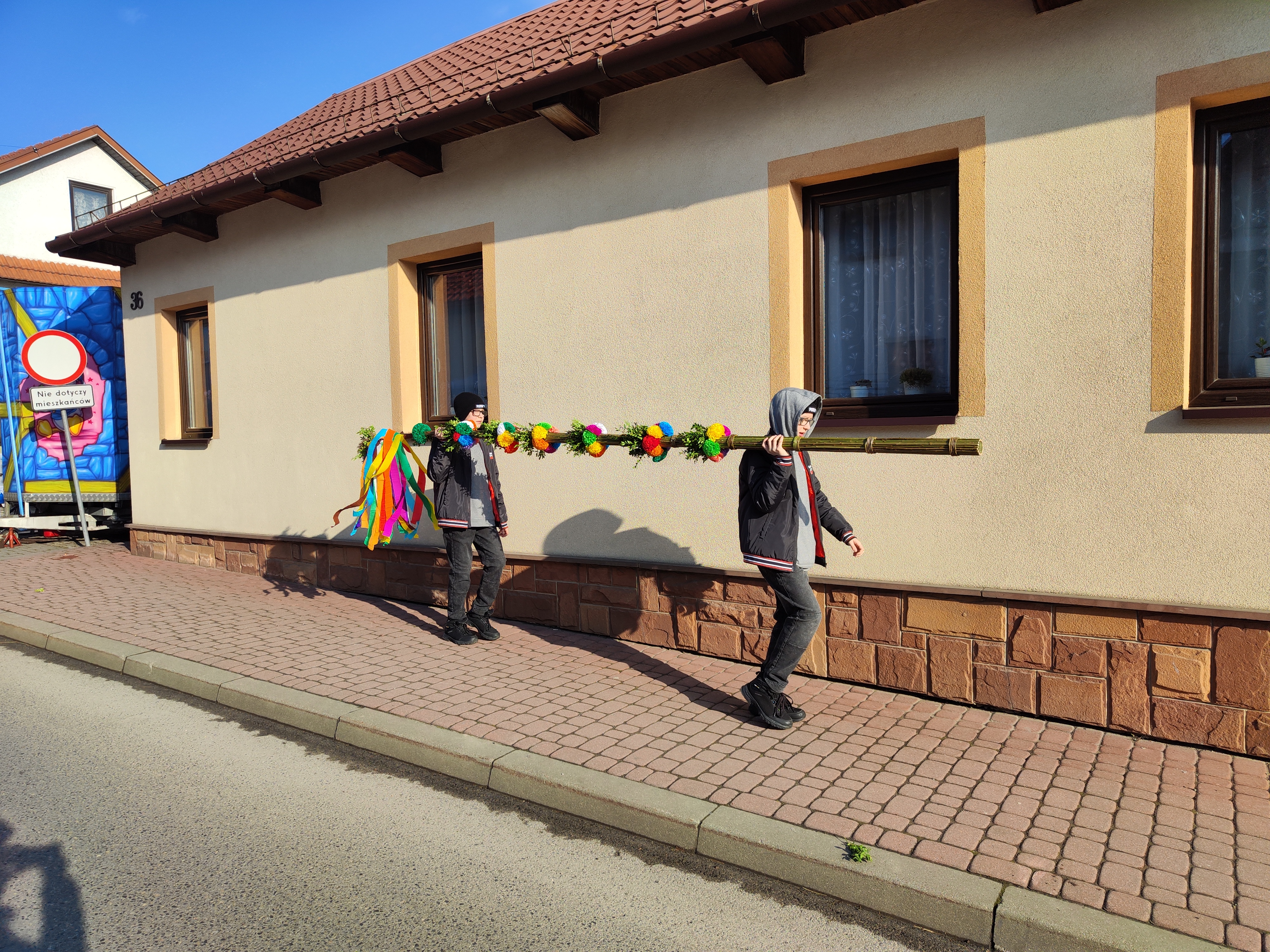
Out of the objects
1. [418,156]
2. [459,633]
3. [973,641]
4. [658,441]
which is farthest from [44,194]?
[973,641]

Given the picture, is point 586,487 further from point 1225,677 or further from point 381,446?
point 1225,677

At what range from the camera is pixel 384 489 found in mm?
6809

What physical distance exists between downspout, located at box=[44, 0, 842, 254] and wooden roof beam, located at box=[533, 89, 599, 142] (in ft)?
0.33

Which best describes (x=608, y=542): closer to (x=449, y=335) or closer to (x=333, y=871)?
(x=449, y=335)

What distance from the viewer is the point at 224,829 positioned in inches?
142

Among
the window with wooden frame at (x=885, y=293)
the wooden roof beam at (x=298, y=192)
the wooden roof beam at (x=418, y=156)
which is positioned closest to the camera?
the window with wooden frame at (x=885, y=293)

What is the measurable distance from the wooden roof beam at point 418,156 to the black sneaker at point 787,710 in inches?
203

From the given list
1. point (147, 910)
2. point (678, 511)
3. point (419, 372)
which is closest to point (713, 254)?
point (678, 511)

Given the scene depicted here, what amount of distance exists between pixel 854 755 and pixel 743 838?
1.04 m

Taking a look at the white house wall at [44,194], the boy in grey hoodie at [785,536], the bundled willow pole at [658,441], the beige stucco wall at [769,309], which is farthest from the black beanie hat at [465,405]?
the white house wall at [44,194]

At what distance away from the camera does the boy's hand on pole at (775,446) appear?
4.14 m

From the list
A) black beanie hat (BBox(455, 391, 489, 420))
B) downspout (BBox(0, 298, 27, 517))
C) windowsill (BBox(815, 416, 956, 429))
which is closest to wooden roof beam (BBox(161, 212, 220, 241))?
downspout (BBox(0, 298, 27, 517))

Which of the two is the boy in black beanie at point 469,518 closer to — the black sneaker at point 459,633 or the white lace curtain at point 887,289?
the black sneaker at point 459,633

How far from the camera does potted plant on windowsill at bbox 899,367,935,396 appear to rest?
529 centimetres
